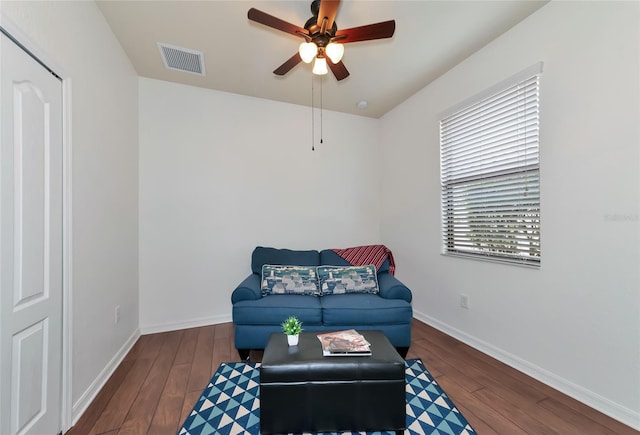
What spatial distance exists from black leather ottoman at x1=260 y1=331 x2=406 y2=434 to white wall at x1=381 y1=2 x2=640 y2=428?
135 centimetres

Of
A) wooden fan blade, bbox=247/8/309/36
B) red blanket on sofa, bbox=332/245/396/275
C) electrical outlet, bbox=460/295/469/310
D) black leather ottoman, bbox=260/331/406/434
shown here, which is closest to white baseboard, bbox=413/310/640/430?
electrical outlet, bbox=460/295/469/310

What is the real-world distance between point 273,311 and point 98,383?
1.31 m

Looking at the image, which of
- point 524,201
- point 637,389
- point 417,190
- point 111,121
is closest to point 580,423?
point 637,389

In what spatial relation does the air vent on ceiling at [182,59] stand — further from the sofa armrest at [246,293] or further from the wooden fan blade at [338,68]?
the sofa armrest at [246,293]

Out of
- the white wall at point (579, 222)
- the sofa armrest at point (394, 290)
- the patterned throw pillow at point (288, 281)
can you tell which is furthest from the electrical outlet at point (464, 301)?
the patterned throw pillow at point (288, 281)

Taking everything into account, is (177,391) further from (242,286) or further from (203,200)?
(203,200)

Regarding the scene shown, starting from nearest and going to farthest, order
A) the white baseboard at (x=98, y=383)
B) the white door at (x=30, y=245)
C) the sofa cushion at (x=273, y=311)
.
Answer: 1. the white door at (x=30, y=245)
2. the white baseboard at (x=98, y=383)
3. the sofa cushion at (x=273, y=311)

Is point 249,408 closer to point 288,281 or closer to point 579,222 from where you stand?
point 288,281

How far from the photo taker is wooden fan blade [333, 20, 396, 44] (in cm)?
170

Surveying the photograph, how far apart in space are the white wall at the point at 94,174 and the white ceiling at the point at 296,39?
0.31m

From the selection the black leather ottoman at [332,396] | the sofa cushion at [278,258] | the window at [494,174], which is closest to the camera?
the black leather ottoman at [332,396]

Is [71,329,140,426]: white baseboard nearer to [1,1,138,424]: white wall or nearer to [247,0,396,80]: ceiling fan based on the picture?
[1,1,138,424]: white wall

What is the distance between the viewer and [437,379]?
2.08 m

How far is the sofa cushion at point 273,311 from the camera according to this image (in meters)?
2.35
